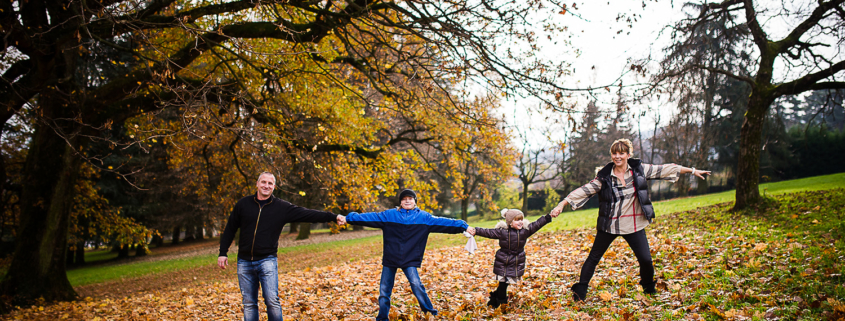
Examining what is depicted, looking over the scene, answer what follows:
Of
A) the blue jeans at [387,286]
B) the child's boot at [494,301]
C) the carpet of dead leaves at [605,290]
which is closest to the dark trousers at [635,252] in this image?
the carpet of dead leaves at [605,290]

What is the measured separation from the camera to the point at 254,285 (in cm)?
485

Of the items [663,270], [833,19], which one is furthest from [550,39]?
[833,19]

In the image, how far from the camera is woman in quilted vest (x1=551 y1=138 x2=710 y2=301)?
16.9 ft

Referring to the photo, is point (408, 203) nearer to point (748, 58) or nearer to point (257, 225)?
point (257, 225)

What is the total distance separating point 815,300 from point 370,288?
6038 mm

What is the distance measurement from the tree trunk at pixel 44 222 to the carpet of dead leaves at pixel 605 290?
0.75m

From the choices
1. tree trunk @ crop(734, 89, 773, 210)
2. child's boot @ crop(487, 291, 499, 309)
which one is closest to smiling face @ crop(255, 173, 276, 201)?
child's boot @ crop(487, 291, 499, 309)

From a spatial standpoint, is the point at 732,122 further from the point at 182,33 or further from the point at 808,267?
the point at 182,33

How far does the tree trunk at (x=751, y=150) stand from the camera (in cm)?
1127

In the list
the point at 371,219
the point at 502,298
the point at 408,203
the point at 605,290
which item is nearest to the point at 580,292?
the point at 605,290

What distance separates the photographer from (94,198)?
44.8 ft

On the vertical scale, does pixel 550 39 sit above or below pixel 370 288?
above

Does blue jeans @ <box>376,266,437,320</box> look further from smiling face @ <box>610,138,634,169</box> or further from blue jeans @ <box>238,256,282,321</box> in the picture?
smiling face @ <box>610,138,634,169</box>

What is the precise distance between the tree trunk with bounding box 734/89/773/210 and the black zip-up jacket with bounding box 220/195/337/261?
11.3 metres
